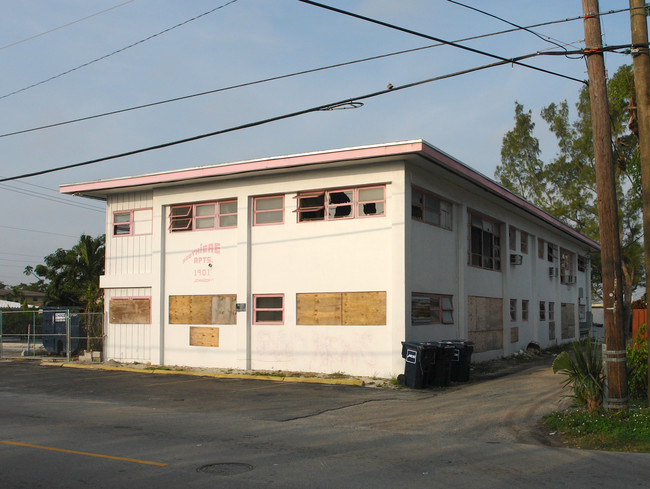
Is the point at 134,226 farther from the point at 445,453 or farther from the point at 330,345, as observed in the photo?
the point at 445,453

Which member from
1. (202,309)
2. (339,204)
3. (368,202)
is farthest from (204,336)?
(368,202)

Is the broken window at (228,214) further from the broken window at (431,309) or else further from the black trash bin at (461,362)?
the black trash bin at (461,362)

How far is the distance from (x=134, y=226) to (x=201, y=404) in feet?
38.1

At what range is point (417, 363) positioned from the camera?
680 inches

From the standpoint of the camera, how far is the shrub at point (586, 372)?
12.1 metres

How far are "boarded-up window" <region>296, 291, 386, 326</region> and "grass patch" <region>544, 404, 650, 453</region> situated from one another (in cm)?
756

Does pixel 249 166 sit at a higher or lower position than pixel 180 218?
higher

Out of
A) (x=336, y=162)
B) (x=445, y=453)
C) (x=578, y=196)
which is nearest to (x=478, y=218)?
(x=336, y=162)

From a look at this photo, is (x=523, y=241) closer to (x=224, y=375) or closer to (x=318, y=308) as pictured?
(x=318, y=308)

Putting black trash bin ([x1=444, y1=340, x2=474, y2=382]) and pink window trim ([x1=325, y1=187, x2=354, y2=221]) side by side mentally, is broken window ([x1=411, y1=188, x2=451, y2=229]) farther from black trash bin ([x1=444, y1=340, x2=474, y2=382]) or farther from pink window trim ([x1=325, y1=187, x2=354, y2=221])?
black trash bin ([x1=444, y1=340, x2=474, y2=382])

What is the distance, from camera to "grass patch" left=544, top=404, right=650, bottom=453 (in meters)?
10.0

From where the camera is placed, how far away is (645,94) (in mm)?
12195

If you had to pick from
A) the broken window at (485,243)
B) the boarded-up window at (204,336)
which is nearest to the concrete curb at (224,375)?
the boarded-up window at (204,336)

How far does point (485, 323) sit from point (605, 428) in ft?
47.1
